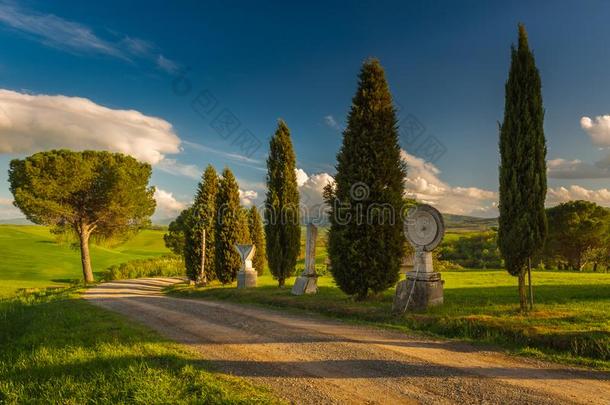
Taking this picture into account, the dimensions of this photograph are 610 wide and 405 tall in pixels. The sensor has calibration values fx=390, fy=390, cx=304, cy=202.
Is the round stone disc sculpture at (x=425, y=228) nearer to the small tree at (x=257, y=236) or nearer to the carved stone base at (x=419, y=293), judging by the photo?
the carved stone base at (x=419, y=293)

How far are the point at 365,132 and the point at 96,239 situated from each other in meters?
36.1

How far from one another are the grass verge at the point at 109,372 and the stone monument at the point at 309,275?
27.1ft

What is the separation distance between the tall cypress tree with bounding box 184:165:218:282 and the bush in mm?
15612

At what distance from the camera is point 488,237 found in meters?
51.4

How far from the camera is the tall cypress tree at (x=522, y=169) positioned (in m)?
10.5

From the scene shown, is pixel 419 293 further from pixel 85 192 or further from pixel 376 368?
pixel 85 192

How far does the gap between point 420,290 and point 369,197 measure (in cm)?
397

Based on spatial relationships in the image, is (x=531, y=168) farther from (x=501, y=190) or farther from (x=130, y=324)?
(x=130, y=324)

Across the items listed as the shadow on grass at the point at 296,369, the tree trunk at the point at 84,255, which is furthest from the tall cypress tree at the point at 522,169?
the tree trunk at the point at 84,255

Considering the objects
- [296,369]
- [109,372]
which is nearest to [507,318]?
[296,369]

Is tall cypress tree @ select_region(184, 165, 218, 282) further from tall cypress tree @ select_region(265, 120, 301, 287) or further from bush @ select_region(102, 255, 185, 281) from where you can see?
bush @ select_region(102, 255, 185, 281)

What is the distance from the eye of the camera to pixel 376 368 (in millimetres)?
6445

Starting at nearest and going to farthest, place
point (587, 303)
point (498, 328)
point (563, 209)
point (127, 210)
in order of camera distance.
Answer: point (498, 328) → point (587, 303) → point (127, 210) → point (563, 209)

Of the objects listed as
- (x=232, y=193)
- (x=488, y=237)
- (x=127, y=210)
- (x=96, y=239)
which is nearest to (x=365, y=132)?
(x=232, y=193)
